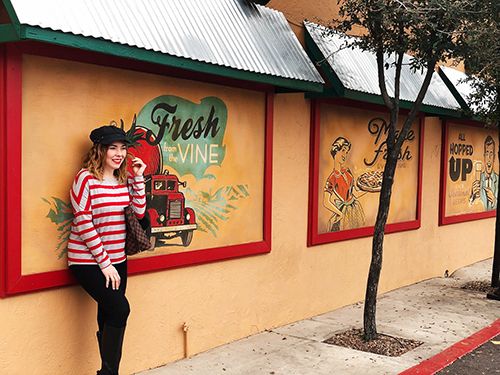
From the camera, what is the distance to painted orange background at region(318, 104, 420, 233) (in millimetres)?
7738

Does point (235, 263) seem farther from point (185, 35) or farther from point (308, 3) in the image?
point (308, 3)

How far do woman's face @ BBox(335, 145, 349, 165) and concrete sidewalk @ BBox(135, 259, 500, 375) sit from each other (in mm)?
1876

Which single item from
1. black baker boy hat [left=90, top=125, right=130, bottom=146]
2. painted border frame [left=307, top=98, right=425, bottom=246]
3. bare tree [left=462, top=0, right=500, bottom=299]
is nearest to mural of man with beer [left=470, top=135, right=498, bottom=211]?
bare tree [left=462, top=0, right=500, bottom=299]

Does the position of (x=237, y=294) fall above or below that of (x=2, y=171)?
below

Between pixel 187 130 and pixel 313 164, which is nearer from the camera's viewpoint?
pixel 187 130

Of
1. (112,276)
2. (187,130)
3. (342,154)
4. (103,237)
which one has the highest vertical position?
(187,130)

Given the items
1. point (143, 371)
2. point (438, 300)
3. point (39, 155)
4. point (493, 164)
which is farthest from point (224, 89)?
point (493, 164)

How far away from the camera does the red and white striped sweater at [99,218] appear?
15.1 ft

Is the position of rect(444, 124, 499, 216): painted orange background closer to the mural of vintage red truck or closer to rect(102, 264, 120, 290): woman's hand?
the mural of vintage red truck

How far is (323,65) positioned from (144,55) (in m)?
2.89

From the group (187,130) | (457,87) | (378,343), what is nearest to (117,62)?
(187,130)

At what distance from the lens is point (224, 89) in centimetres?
616

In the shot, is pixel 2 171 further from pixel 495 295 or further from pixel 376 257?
pixel 495 295

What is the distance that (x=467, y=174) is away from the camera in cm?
1173
